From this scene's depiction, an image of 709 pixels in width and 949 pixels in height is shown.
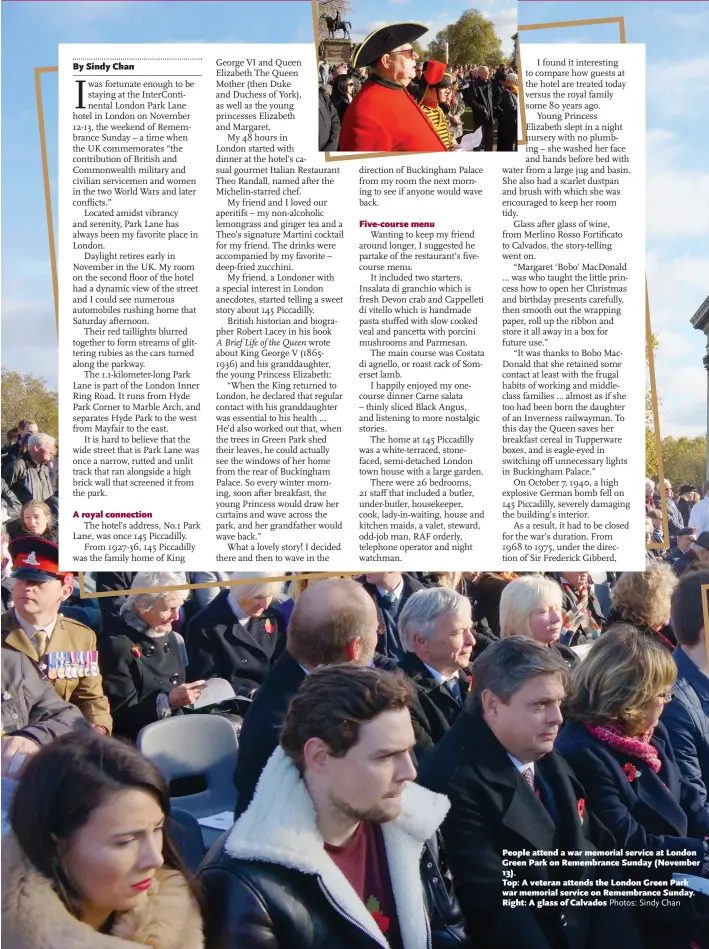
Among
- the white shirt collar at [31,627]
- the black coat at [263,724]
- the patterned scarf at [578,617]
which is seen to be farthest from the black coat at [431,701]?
the white shirt collar at [31,627]

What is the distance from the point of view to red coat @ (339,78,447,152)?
351cm

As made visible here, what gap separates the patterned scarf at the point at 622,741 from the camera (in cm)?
355

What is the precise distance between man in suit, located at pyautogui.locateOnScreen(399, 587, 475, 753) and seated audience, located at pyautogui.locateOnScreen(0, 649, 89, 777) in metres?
1.16

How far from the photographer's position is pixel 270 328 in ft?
11.5

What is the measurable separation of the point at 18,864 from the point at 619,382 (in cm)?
247

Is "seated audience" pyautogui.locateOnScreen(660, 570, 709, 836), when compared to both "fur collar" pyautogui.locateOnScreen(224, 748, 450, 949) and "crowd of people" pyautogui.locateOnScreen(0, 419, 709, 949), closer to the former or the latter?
"crowd of people" pyautogui.locateOnScreen(0, 419, 709, 949)

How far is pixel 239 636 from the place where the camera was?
375cm

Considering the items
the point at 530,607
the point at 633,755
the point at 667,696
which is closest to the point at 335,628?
the point at 530,607

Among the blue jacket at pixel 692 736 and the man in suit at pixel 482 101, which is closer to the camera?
the man in suit at pixel 482 101

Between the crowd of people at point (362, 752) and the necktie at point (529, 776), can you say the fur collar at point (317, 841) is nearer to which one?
the crowd of people at point (362, 752)

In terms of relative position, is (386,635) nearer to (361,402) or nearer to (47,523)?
(361,402)

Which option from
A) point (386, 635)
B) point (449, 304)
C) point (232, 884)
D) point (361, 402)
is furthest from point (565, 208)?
point (232, 884)

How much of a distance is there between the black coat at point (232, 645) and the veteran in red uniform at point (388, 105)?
171 centimetres

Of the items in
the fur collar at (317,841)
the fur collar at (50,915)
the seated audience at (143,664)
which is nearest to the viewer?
the fur collar at (50,915)
